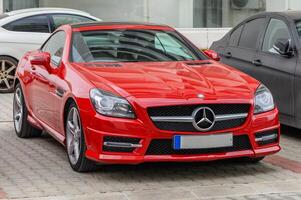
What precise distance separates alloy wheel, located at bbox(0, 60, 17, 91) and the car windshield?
5228mm

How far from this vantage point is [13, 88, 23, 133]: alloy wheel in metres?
8.56

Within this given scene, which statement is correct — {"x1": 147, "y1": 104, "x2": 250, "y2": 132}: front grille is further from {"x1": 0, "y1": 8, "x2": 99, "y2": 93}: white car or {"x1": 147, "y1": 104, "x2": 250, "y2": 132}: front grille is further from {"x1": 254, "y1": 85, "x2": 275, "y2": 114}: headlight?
{"x1": 0, "y1": 8, "x2": 99, "y2": 93}: white car

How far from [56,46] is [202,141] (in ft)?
8.27

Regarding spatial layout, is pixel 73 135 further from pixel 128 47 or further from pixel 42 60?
pixel 128 47

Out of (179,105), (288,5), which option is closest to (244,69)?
(179,105)

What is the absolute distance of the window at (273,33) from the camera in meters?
8.76

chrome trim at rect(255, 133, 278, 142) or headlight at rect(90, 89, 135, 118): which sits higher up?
headlight at rect(90, 89, 135, 118)

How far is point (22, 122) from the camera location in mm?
8453

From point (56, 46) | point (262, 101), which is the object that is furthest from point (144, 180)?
point (56, 46)

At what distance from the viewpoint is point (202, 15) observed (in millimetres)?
18078

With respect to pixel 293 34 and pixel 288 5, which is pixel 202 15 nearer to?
pixel 288 5

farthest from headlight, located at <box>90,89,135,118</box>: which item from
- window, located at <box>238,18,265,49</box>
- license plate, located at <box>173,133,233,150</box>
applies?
window, located at <box>238,18,265,49</box>

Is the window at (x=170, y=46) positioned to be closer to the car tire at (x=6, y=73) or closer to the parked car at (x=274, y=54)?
the parked car at (x=274, y=54)

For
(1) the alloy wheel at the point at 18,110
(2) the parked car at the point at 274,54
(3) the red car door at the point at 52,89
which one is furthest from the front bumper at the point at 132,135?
(1) the alloy wheel at the point at 18,110
